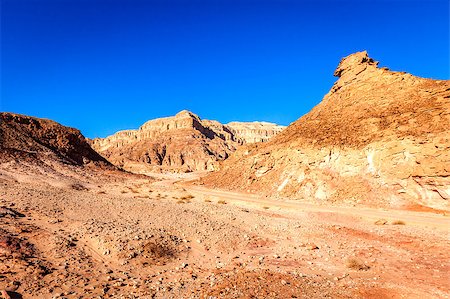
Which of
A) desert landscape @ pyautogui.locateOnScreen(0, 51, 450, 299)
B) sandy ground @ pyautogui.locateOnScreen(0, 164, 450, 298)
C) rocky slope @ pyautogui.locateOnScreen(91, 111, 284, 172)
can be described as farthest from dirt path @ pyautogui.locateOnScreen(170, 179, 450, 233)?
rocky slope @ pyautogui.locateOnScreen(91, 111, 284, 172)

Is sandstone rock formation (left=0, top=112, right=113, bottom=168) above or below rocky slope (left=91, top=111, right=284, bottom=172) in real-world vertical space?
below

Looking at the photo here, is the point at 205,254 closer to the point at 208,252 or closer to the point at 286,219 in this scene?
the point at 208,252

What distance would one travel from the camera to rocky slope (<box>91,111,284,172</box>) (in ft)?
418

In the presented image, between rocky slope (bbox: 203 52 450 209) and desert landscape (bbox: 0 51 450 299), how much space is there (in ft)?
0.44

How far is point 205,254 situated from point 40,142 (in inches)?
1899

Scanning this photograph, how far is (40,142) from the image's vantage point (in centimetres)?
4884

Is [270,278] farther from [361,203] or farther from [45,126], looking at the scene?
[45,126]

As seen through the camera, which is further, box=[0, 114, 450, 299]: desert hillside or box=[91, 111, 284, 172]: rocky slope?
box=[91, 111, 284, 172]: rocky slope

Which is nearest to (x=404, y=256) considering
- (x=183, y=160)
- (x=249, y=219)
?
(x=249, y=219)

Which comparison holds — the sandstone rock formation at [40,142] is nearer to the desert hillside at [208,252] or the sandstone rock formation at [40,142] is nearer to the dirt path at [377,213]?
the desert hillside at [208,252]

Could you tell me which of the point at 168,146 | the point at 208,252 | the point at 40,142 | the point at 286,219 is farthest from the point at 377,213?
the point at 168,146

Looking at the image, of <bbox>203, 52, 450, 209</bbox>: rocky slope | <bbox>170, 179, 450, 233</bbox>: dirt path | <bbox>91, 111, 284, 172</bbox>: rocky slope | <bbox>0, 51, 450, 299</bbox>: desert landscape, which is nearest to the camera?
<bbox>0, 51, 450, 299</bbox>: desert landscape

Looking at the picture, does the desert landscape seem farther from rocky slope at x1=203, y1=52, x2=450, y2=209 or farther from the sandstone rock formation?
the sandstone rock formation

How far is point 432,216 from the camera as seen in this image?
819 inches
